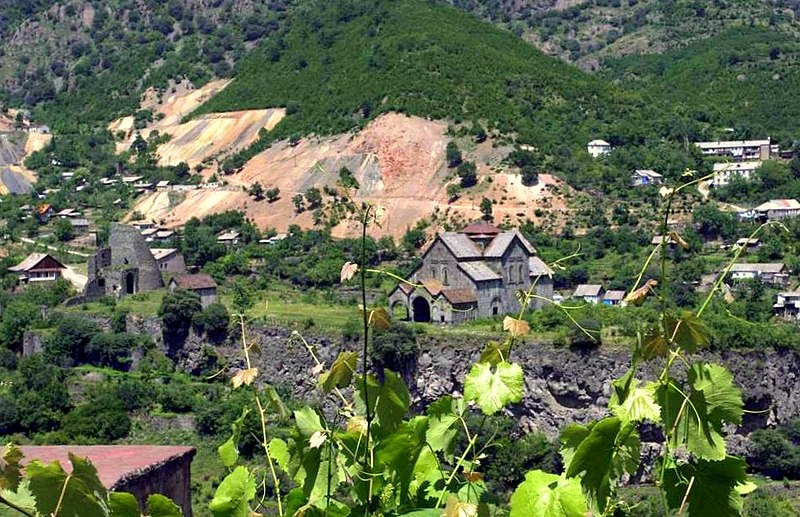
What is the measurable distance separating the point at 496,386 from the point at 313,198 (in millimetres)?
67861

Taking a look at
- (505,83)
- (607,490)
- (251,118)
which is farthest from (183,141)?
(607,490)

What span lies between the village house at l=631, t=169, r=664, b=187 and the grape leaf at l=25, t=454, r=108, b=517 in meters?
66.3

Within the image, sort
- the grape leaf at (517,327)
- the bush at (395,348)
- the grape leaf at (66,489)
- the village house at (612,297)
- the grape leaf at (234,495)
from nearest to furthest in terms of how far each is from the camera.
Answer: the grape leaf at (66,489) < the grape leaf at (517,327) < the grape leaf at (234,495) < the bush at (395,348) < the village house at (612,297)

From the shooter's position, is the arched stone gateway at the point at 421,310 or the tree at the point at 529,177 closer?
the arched stone gateway at the point at 421,310

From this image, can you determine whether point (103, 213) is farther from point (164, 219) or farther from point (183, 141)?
point (183, 141)

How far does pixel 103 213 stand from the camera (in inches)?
3073

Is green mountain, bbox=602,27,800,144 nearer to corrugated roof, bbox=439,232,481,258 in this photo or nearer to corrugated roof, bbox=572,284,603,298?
corrugated roof, bbox=572,284,603,298

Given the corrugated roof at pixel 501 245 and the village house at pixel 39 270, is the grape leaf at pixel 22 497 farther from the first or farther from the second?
the village house at pixel 39 270

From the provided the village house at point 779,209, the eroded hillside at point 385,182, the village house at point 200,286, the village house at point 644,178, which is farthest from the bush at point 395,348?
the village house at point 644,178

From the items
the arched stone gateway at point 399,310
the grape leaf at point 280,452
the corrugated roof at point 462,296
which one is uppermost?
the grape leaf at point 280,452

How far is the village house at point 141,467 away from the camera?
61.0ft

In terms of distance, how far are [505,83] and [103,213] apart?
81.3 feet

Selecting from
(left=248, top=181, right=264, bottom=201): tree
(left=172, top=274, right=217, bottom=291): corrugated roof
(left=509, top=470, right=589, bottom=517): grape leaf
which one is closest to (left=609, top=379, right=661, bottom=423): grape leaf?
(left=509, top=470, right=589, bottom=517): grape leaf

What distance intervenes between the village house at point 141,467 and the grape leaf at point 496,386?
530 inches
